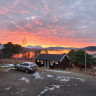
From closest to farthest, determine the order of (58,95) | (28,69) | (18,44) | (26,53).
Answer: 1. (58,95)
2. (28,69)
3. (18,44)
4. (26,53)

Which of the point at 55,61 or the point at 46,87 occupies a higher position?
the point at 55,61

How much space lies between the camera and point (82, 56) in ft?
102

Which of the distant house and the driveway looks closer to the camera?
the driveway

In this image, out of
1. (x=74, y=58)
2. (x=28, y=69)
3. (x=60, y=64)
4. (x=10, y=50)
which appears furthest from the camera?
(x=10, y=50)

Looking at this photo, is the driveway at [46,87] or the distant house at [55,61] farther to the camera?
the distant house at [55,61]

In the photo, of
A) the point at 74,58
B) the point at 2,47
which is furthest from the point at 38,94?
the point at 2,47

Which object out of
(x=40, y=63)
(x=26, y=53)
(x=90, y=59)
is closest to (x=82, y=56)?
(x=90, y=59)

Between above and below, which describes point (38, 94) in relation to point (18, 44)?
below

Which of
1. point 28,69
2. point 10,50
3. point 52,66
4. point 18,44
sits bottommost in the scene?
point 52,66

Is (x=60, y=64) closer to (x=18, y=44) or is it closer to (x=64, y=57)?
(x=64, y=57)

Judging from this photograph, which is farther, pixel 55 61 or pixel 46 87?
pixel 55 61

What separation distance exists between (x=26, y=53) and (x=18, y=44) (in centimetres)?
1176

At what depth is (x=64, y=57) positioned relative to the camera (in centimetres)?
3114

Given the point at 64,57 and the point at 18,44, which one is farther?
the point at 18,44
